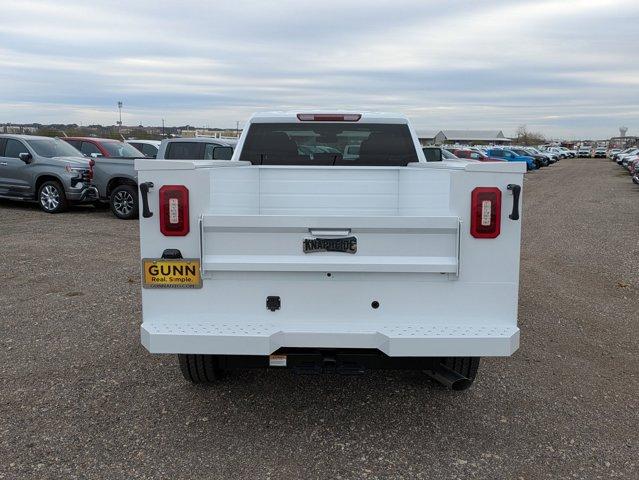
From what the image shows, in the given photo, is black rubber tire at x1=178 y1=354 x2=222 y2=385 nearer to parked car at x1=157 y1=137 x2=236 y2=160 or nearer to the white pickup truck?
the white pickup truck

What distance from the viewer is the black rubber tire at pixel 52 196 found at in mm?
14891

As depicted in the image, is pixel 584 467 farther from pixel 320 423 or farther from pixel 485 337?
pixel 320 423

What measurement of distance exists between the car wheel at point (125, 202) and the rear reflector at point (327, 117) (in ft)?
30.8

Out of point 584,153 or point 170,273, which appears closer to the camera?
point 170,273

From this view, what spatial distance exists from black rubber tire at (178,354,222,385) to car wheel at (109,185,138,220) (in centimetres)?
1051

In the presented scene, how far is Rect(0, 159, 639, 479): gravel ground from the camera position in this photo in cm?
363

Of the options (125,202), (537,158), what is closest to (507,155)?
(537,158)

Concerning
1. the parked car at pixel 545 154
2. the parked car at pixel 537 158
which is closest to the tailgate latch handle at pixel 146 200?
the parked car at pixel 537 158

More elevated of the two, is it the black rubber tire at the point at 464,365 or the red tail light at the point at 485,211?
the red tail light at the point at 485,211

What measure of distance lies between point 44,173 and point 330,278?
13112mm

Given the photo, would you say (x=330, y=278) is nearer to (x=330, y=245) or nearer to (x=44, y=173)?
(x=330, y=245)

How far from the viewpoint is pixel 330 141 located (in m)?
6.35

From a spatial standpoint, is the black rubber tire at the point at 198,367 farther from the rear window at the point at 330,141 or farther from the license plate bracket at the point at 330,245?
the rear window at the point at 330,141

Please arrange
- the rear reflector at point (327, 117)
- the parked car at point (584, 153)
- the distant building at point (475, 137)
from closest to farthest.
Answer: the rear reflector at point (327, 117) → the parked car at point (584, 153) → the distant building at point (475, 137)
